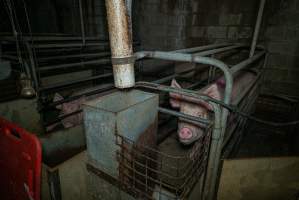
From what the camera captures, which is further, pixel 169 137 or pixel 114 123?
pixel 169 137

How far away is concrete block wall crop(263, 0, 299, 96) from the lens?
276 cm

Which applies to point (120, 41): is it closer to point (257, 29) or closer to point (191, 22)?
point (257, 29)

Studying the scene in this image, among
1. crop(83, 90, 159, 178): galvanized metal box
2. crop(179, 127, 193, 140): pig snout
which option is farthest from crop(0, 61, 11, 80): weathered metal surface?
crop(179, 127, 193, 140): pig snout

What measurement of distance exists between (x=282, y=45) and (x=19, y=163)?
3.47 meters

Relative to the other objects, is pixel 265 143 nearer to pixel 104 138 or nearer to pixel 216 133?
pixel 216 133

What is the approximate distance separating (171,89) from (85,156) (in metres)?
0.75

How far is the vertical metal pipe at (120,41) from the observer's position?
1.14m

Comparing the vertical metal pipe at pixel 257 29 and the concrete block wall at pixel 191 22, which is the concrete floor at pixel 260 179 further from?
the concrete block wall at pixel 191 22

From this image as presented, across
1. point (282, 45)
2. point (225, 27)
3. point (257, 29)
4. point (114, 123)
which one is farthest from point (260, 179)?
point (225, 27)

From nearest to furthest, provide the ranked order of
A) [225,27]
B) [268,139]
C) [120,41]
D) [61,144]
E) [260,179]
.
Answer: [120,41] → [260,179] → [61,144] → [268,139] → [225,27]

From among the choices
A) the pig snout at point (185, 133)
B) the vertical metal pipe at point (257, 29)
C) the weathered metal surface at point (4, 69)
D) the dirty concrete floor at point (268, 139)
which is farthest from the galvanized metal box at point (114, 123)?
the vertical metal pipe at point (257, 29)

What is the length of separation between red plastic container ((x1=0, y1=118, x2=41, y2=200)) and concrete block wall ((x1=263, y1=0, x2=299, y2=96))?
3306 mm

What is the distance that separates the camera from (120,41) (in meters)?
1.18

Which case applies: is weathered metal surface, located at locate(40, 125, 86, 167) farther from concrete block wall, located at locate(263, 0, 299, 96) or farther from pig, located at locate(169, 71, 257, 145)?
concrete block wall, located at locate(263, 0, 299, 96)
